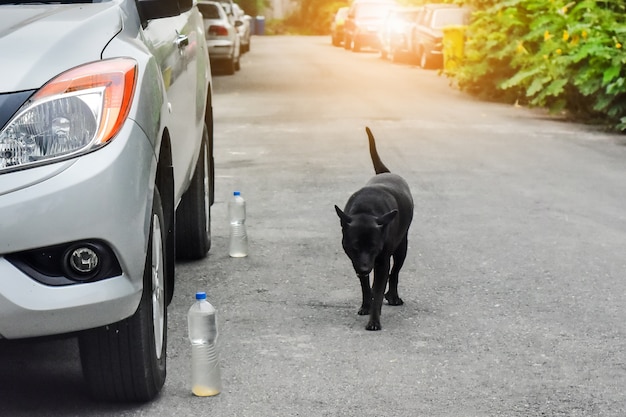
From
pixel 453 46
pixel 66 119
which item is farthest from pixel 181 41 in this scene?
pixel 453 46

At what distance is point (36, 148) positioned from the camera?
3713mm

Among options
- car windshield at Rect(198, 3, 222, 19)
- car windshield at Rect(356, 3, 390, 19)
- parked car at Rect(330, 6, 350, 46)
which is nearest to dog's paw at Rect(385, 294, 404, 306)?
car windshield at Rect(198, 3, 222, 19)

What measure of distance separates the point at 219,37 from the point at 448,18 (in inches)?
233

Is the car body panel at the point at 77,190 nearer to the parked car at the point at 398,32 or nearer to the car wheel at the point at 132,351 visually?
the car wheel at the point at 132,351

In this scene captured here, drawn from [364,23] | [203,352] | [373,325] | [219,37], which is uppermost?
[203,352]

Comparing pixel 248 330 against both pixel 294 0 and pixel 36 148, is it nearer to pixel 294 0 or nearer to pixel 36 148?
pixel 36 148

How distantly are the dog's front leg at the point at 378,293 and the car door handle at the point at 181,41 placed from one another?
1434 millimetres

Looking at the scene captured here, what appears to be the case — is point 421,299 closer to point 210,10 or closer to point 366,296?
point 366,296

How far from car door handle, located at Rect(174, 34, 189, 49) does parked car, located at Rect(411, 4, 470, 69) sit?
21.8 meters

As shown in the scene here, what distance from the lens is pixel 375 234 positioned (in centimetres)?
537

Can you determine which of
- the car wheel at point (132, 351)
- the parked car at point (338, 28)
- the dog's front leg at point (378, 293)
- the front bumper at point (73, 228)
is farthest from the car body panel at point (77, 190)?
the parked car at point (338, 28)

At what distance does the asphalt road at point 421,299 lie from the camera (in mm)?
4484

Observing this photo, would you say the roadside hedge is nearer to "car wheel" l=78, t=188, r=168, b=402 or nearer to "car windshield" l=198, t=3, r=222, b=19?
"car windshield" l=198, t=3, r=222, b=19

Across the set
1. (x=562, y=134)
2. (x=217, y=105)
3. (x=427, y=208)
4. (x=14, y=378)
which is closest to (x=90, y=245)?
(x=14, y=378)
